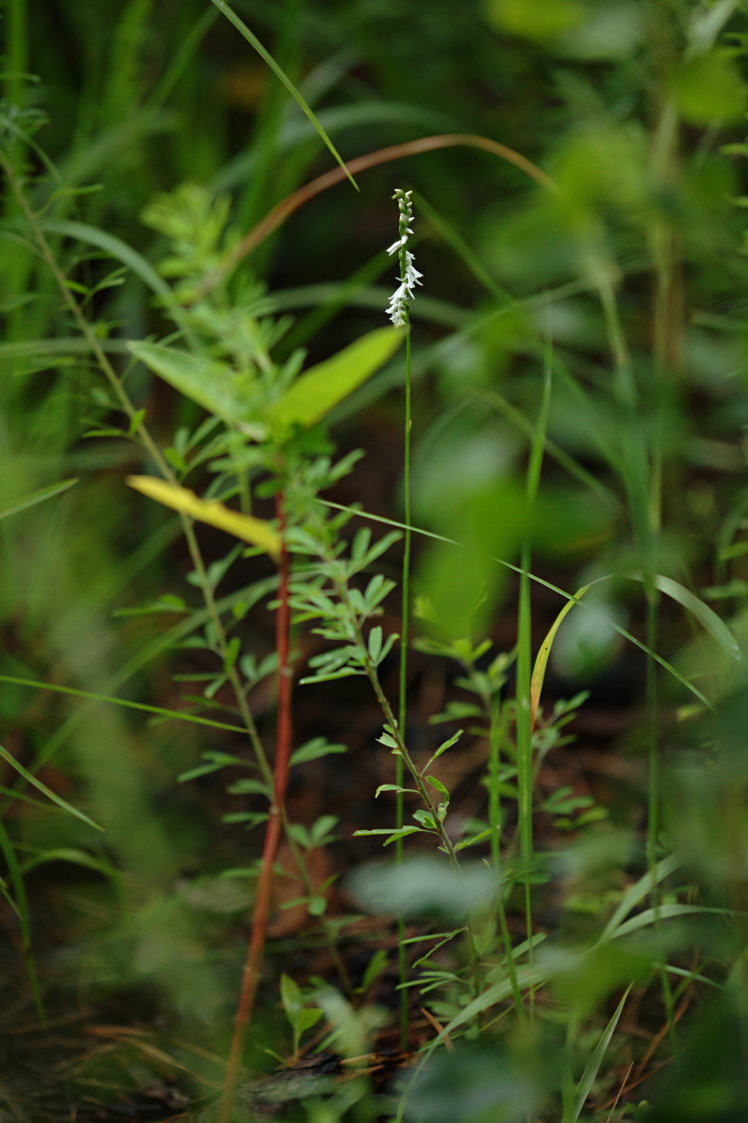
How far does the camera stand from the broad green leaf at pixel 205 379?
0.62m

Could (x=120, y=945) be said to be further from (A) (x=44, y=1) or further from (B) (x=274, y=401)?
(A) (x=44, y=1)

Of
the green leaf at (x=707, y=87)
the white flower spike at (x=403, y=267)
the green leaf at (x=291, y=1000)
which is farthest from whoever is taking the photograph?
the green leaf at (x=291, y=1000)

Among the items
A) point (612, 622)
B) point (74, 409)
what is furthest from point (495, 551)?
point (74, 409)

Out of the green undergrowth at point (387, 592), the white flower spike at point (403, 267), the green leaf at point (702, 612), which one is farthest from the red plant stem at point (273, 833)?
the green leaf at point (702, 612)

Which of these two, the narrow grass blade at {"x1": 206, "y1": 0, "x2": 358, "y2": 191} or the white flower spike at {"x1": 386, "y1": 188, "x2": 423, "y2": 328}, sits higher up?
the narrow grass blade at {"x1": 206, "y1": 0, "x2": 358, "y2": 191}

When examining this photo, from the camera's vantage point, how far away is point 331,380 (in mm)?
590

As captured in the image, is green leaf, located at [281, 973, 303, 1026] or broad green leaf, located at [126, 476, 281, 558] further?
green leaf, located at [281, 973, 303, 1026]

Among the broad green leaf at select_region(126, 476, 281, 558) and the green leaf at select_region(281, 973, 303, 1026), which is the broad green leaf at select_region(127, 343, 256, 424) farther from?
the green leaf at select_region(281, 973, 303, 1026)

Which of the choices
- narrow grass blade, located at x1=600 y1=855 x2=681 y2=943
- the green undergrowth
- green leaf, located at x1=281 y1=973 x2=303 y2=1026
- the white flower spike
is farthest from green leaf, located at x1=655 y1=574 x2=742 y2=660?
green leaf, located at x1=281 y1=973 x2=303 y2=1026

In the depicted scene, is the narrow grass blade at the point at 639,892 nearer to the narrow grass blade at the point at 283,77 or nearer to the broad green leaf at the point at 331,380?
the broad green leaf at the point at 331,380

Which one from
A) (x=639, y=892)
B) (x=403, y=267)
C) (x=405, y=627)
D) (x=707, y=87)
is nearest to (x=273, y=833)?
(x=405, y=627)

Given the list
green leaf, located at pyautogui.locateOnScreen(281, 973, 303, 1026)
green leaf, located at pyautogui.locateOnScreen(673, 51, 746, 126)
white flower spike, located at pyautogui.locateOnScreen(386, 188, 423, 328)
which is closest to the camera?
green leaf, located at pyautogui.locateOnScreen(673, 51, 746, 126)

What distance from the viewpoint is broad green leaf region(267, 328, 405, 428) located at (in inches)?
22.3

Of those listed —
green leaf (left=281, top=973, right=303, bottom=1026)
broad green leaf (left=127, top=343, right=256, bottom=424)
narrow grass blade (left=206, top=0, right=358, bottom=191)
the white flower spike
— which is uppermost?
narrow grass blade (left=206, top=0, right=358, bottom=191)
